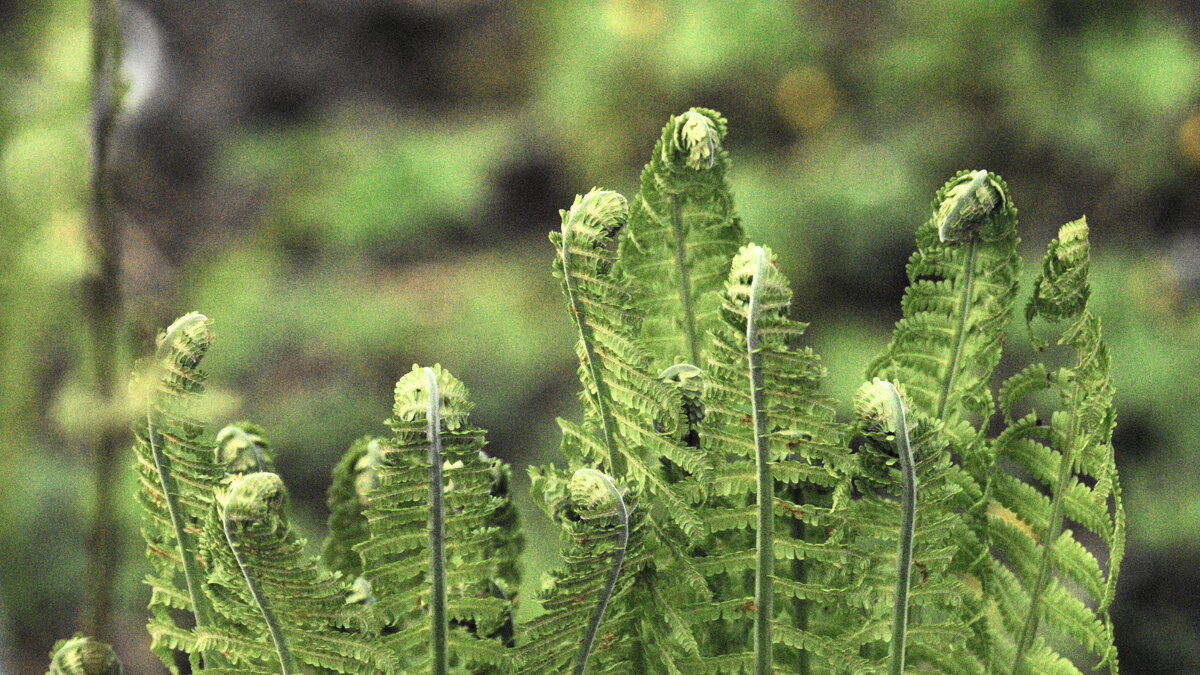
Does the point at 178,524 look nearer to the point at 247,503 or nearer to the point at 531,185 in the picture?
the point at 247,503

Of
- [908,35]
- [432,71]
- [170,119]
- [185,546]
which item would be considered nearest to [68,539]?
[170,119]

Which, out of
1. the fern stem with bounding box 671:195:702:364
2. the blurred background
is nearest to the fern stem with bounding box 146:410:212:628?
the fern stem with bounding box 671:195:702:364

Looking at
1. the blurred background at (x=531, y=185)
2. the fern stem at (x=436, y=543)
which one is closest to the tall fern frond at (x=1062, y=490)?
the fern stem at (x=436, y=543)

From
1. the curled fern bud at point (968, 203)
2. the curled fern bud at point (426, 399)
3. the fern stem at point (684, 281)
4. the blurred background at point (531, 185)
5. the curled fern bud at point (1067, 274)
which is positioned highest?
the blurred background at point (531, 185)

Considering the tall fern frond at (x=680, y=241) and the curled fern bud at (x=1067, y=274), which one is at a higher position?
the tall fern frond at (x=680, y=241)

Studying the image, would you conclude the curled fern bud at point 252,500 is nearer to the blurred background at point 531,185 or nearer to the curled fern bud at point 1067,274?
the curled fern bud at point 1067,274

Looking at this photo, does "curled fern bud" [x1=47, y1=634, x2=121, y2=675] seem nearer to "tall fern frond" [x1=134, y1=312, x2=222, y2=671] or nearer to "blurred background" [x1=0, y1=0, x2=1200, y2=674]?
"tall fern frond" [x1=134, y1=312, x2=222, y2=671]

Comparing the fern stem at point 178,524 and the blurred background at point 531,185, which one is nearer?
the fern stem at point 178,524
